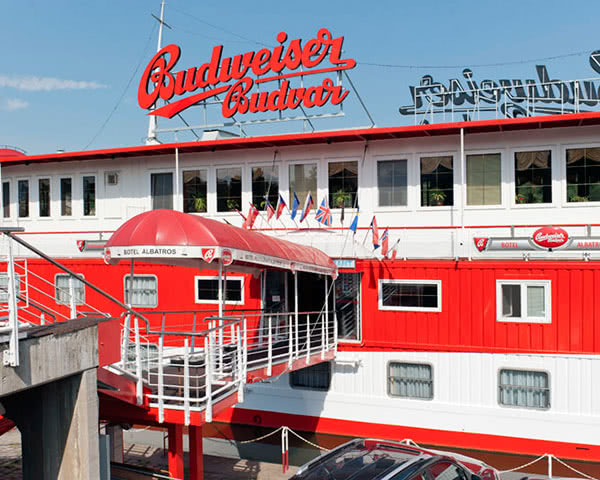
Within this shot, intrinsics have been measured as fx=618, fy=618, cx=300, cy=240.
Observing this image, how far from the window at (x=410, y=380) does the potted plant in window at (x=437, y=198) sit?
4.90m

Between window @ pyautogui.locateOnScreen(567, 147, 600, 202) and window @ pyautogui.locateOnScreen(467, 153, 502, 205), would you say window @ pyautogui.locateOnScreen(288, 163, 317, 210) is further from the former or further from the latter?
window @ pyautogui.locateOnScreen(567, 147, 600, 202)

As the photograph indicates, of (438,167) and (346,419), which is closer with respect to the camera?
(346,419)

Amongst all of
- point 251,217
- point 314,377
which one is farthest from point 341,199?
point 314,377

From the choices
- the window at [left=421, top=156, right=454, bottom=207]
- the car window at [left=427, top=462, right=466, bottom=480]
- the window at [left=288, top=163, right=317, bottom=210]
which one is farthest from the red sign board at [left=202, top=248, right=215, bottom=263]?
the window at [left=421, top=156, right=454, bottom=207]

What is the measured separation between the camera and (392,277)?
54.0ft

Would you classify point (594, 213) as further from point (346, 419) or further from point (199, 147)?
point (199, 147)

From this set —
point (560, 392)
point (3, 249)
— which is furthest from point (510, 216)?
point (3, 249)

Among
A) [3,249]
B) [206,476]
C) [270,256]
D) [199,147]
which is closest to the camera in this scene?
[270,256]

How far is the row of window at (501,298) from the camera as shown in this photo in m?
15.1

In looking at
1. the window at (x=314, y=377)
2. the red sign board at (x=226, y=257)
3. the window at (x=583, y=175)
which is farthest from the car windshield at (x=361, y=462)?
the window at (x=583, y=175)

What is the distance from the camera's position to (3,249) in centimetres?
2206

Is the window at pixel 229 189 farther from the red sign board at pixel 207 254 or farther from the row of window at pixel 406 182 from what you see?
the red sign board at pixel 207 254

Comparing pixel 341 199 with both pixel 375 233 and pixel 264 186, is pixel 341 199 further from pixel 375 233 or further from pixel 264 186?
pixel 375 233

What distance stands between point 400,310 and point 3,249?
571 inches
